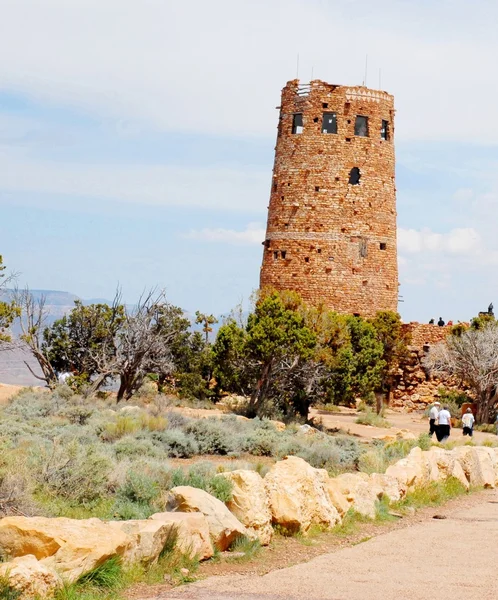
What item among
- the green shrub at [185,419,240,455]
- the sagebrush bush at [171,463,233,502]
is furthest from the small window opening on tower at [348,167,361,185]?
the sagebrush bush at [171,463,233,502]

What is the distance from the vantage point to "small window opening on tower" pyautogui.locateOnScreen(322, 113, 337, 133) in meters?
42.4

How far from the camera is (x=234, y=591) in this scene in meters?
8.49

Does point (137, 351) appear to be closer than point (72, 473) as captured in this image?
No

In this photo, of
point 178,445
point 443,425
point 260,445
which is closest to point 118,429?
point 178,445

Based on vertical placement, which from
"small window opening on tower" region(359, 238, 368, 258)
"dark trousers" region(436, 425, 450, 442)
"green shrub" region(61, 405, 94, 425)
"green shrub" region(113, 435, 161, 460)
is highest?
"small window opening on tower" region(359, 238, 368, 258)

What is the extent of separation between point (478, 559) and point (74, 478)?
4.67m

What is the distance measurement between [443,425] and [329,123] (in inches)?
784

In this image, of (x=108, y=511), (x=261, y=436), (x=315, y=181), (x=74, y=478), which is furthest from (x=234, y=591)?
(x=315, y=181)

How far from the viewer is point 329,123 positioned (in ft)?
139

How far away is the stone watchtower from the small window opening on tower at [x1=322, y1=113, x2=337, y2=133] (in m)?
0.04

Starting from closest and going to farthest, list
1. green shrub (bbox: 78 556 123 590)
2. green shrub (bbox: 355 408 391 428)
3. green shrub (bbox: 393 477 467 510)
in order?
1. green shrub (bbox: 78 556 123 590)
2. green shrub (bbox: 393 477 467 510)
3. green shrub (bbox: 355 408 391 428)

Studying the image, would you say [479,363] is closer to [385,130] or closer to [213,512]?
[385,130]

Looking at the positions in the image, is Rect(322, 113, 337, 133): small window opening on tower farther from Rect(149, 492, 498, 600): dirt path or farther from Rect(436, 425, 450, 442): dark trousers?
Rect(149, 492, 498, 600): dirt path

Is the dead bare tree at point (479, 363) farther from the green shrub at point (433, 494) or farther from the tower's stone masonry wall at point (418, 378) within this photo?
the green shrub at point (433, 494)
